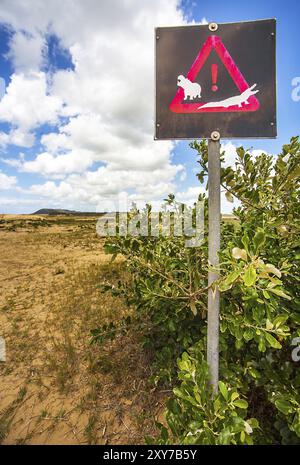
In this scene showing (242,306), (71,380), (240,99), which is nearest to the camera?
(240,99)

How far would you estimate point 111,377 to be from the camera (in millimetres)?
3330

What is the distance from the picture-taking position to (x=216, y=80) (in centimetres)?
135

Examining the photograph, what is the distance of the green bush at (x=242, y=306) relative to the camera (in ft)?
4.03

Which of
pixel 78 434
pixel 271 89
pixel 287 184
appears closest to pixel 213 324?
pixel 287 184

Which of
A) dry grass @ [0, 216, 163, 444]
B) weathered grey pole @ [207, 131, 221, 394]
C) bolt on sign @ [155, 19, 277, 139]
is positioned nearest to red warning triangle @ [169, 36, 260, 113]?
bolt on sign @ [155, 19, 277, 139]

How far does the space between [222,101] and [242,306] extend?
1.33 metres

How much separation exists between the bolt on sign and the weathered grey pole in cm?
12

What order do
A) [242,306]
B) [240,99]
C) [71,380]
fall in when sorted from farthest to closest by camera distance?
[71,380] < [242,306] < [240,99]

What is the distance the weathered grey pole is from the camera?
1369mm

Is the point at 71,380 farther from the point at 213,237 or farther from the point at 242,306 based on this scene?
the point at 213,237

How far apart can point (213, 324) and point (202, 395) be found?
34 cm

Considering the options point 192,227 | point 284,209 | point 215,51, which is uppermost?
point 215,51

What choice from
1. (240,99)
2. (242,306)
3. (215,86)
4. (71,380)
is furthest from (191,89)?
(71,380)
